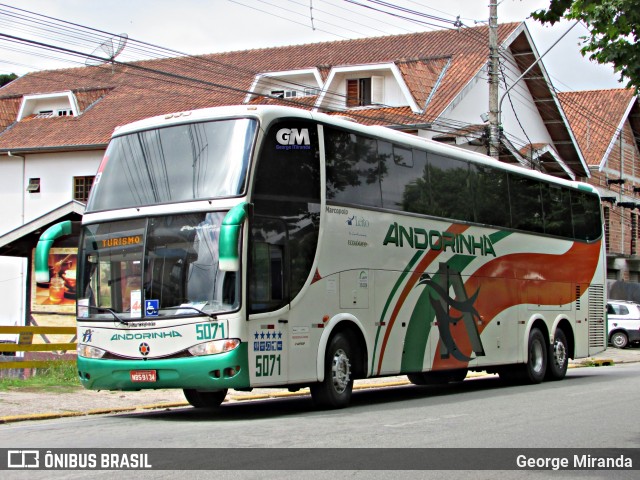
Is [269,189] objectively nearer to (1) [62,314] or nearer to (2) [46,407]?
(2) [46,407]

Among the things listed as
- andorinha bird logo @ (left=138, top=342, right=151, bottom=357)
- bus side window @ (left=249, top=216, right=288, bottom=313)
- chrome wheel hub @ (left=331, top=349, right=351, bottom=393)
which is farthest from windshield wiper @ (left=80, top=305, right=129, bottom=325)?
chrome wheel hub @ (left=331, top=349, right=351, bottom=393)

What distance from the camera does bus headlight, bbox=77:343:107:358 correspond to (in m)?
13.1

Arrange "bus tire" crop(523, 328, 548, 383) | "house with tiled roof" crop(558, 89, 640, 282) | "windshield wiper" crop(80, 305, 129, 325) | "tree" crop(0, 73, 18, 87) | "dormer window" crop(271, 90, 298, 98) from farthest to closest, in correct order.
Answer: "tree" crop(0, 73, 18, 87)
"house with tiled roof" crop(558, 89, 640, 282)
"dormer window" crop(271, 90, 298, 98)
"bus tire" crop(523, 328, 548, 383)
"windshield wiper" crop(80, 305, 129, 325)

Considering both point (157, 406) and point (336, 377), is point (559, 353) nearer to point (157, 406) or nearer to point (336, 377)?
point (336, 377)

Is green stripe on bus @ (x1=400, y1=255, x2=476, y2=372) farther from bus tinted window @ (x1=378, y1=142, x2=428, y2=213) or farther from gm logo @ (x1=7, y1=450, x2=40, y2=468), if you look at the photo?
gm logo @ (x1=7, y1=450, x2=40, y2=468)

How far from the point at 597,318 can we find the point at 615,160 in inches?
1206

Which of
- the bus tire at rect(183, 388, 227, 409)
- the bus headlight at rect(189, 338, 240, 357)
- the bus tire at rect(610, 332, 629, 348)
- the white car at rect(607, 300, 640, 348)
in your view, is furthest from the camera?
the bus tire at rect(610, 332, 629, 348)

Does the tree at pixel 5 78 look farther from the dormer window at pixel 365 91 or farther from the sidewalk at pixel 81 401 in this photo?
the sidewalk at pixel 81 401

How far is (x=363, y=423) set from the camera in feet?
39.2

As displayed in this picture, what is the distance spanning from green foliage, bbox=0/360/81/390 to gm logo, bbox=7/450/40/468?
7.16 m

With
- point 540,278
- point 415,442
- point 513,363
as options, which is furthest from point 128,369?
point 540,278

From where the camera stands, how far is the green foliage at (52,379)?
1673 centimetres

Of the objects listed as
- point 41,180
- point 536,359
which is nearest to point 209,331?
point 536,359

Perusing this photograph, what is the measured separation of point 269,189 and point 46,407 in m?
4.84
